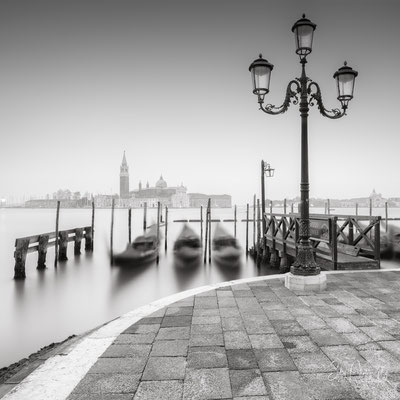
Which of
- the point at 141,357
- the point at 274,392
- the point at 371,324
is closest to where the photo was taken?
the point at 274,392

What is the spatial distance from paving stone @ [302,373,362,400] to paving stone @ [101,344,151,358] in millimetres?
1342

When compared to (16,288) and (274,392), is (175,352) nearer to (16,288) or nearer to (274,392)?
(274,392)

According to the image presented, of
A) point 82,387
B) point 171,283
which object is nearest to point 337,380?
point 82,387

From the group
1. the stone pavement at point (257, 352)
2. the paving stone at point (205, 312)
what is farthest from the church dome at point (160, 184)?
the stone pavement at point (257, 352)

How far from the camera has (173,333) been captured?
3.12 meters

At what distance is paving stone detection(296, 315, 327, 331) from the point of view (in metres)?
3.20

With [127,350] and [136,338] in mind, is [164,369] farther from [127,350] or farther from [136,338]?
[136,338]

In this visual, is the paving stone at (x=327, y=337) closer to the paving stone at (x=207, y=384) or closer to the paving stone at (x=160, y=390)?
the paving stone at (x=207, y=384)

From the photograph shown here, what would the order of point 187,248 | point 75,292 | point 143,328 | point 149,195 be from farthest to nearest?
1. point 149,195
2. point 187,248
3. point 75,292
4. point 143,328

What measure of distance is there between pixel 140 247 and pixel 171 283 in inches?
152

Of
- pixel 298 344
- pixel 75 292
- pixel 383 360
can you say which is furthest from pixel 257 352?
pixel 75 292

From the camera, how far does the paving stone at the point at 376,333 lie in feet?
9.53

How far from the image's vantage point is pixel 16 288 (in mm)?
10117

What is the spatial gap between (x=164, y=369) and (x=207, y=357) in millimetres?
380
